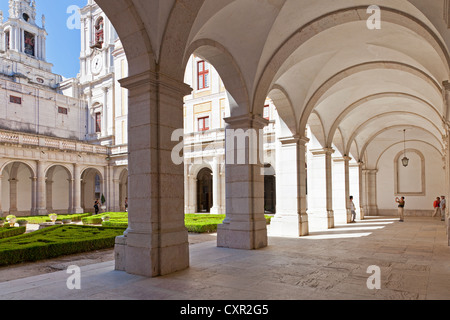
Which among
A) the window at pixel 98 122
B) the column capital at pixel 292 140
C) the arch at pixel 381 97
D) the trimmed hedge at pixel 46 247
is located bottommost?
the trimmed hedge at pixel 46 247

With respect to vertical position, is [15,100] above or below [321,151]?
above

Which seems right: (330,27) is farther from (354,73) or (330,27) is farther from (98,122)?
(98,122)

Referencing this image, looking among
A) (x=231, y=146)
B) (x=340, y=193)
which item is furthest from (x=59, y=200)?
(x=231, y=146)

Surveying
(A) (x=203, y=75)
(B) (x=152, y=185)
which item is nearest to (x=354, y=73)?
(B) (x=152, y=185)

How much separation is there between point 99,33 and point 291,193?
3276 cm

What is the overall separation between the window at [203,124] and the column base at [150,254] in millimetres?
21028

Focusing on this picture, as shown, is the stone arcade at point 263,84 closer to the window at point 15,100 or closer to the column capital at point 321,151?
the column capital at point 321,151

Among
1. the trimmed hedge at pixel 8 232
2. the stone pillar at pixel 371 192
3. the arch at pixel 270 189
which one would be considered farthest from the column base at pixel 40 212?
the stone pillar at pixel 371 192

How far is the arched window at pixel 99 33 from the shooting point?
3562 centimetres

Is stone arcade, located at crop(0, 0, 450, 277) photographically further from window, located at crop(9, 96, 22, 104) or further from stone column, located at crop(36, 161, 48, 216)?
window, located at crop(9, 96, 22, 104)

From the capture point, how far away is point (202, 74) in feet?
90.1

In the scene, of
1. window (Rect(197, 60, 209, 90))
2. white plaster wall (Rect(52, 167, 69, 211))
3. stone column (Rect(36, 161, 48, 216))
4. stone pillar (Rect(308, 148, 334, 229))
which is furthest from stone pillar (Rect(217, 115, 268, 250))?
white plaster wall (Rect(52, 167, 69, 211))

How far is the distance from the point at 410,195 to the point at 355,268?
1916 centimetres

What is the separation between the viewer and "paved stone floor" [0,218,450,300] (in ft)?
15.3
